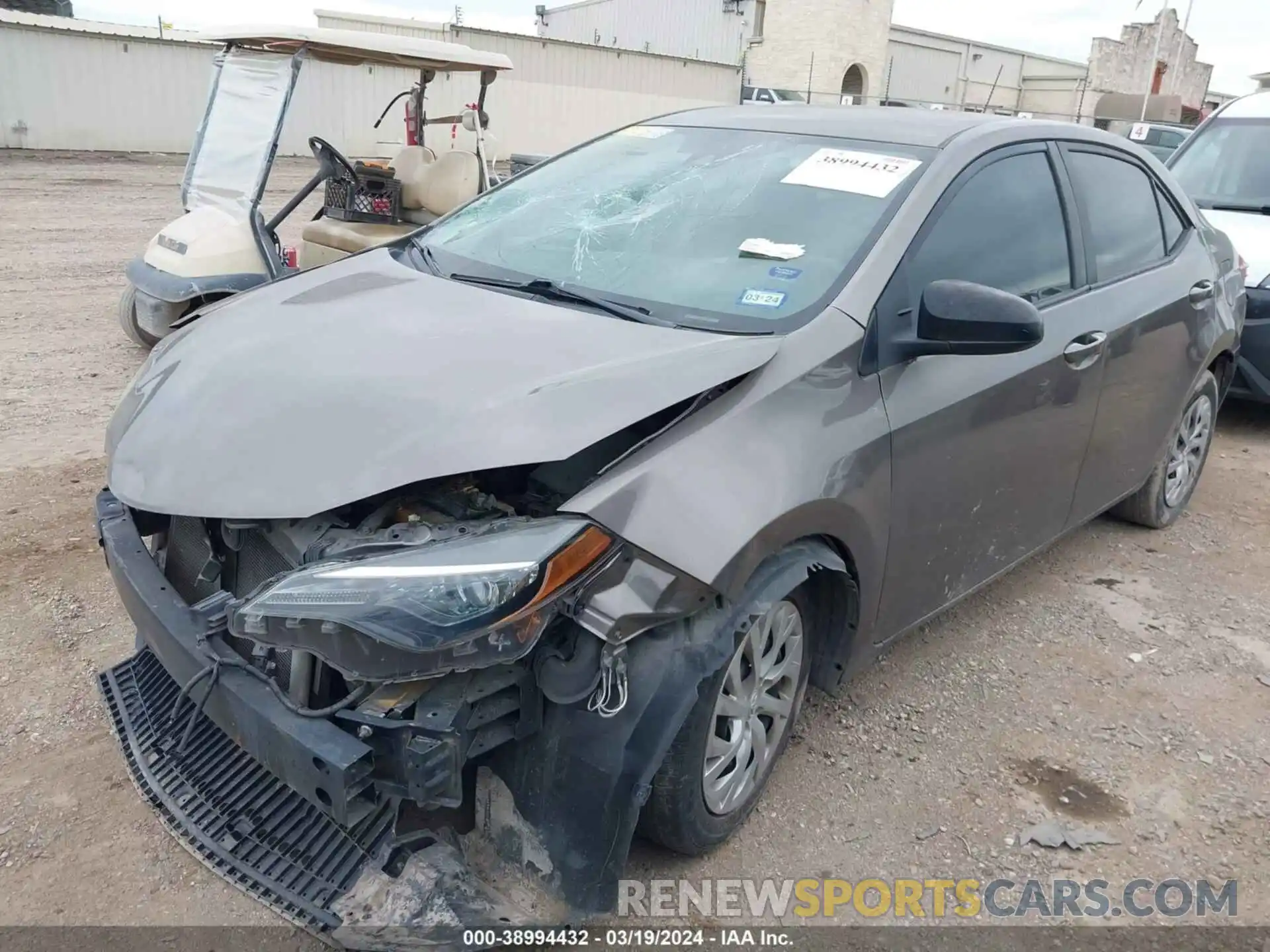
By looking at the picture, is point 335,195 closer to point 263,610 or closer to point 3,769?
point 3,769

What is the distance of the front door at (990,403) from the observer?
2.73 m

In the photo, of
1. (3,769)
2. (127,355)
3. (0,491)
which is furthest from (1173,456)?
(127,355)

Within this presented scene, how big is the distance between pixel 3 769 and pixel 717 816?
1.90 meters

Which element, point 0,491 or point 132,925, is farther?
point 0,491

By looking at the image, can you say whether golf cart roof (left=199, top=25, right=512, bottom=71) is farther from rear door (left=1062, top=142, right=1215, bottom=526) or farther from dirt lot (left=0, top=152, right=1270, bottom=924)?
rear door (left=1062, top=142, right=1215, bottom=526)

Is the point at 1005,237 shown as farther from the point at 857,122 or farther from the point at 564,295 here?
the point at 564,295

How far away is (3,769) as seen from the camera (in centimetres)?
267

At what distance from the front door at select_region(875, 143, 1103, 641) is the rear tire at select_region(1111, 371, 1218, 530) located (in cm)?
114

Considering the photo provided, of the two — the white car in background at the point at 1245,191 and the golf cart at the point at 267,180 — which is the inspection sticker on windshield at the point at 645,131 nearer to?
the golf cart at the point at 267,180

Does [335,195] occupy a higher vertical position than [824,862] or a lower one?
higher

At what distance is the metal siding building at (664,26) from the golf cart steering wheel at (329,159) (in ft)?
102

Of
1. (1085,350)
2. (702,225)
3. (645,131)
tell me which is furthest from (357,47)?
(1085,350)

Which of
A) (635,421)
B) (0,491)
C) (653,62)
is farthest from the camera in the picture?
(653,62)

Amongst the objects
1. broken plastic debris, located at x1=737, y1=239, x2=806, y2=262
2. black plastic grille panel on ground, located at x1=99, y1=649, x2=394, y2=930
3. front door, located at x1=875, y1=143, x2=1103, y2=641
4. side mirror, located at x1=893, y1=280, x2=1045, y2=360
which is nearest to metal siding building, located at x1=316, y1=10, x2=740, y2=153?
front door, located at x1=875, y1=143, x2=1103, y2=641
